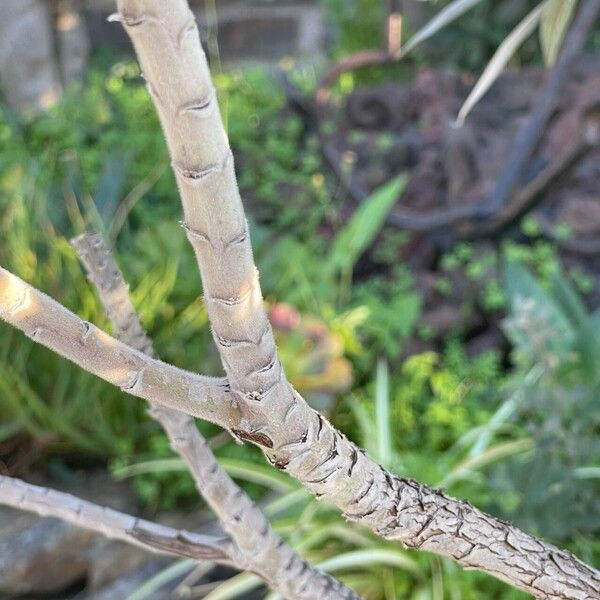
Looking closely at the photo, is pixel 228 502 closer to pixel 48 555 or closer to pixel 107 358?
pixel 107 358

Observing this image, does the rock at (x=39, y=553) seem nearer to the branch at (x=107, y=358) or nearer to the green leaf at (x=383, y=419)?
the green leaf at (x=383, y=419)

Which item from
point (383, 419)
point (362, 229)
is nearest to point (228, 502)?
point (383, 419)

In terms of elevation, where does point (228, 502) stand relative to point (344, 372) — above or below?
above

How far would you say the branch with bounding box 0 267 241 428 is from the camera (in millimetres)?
334

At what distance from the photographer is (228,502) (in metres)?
0.57

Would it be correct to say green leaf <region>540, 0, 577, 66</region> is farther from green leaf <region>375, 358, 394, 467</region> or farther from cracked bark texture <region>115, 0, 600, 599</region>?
green leaf <region>375, 358, 394, 467</region>

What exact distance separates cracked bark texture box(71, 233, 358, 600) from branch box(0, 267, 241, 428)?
6.5 inches

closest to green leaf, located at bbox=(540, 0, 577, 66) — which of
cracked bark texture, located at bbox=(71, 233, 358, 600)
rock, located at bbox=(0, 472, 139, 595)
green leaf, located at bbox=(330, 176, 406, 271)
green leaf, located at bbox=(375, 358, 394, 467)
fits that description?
cracked bark texture, located at bbox=(71, 233, 358, 600)

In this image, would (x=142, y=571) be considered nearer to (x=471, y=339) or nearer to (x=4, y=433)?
(x=4, y=433)

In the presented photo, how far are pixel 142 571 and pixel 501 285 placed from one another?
927 millimetres

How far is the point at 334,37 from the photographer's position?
3832 mm

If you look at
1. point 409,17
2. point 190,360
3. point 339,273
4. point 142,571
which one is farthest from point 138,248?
point 409,17

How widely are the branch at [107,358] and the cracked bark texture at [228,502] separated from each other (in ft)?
0.54

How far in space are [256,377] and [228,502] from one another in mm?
213
